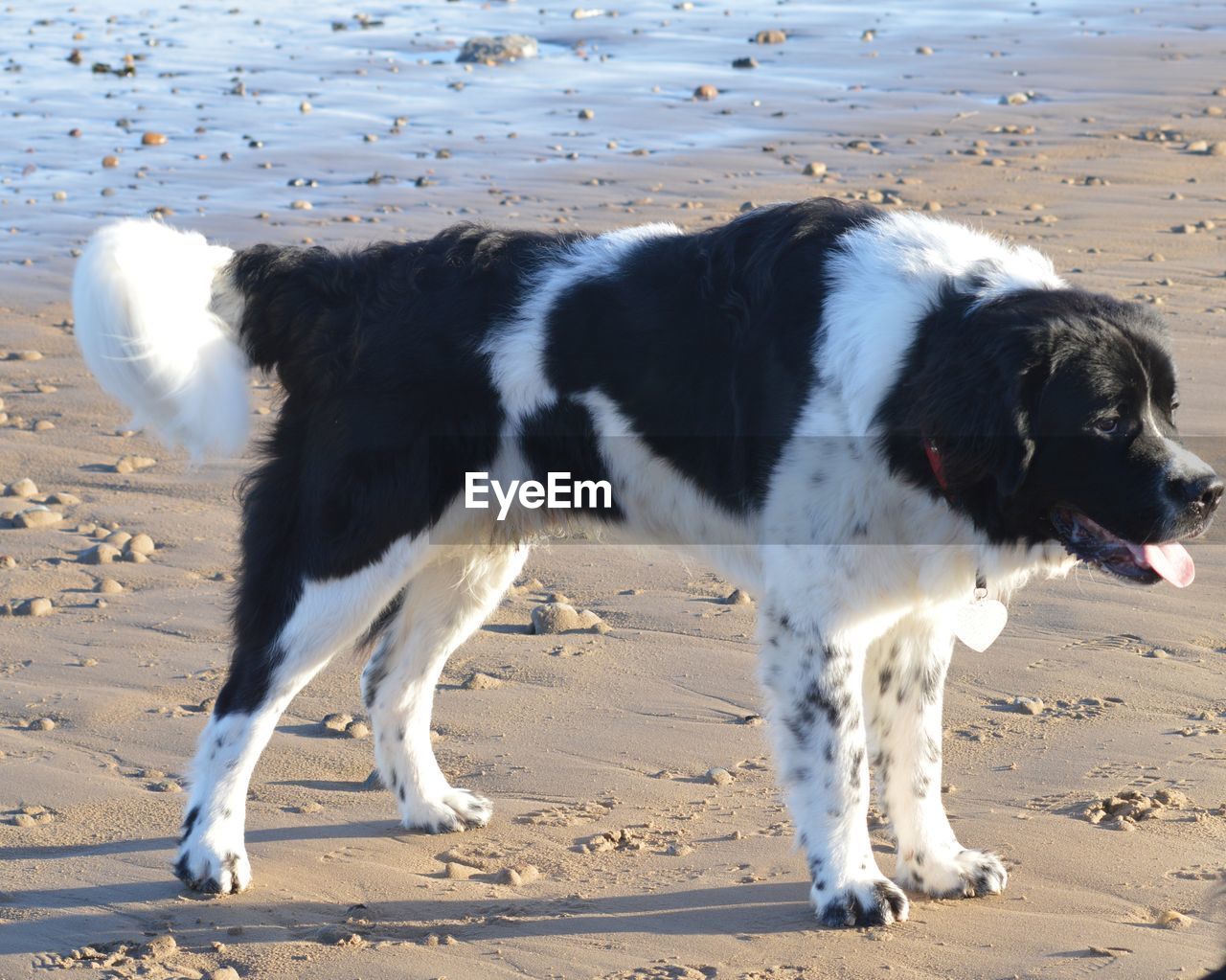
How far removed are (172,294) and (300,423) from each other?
0.44m

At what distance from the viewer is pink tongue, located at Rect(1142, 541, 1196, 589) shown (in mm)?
3545

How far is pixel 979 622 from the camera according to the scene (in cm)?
393

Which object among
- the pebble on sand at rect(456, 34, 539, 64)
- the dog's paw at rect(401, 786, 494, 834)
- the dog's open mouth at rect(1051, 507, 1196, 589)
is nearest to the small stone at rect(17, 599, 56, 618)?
the dog's paw at rect(401, 786, 494, 834)

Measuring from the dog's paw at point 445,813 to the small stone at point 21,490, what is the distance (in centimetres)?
275

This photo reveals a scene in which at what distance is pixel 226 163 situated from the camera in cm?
1269

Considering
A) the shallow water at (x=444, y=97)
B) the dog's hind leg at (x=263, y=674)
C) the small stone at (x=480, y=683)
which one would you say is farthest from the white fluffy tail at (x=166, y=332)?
the shallow water at (x=444, y=97)

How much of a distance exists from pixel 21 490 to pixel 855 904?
393 cm

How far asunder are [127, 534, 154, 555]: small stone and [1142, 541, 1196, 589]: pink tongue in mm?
3581

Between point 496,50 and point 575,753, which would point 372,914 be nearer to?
point 575,753

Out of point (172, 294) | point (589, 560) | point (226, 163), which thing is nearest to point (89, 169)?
point (226, 163)

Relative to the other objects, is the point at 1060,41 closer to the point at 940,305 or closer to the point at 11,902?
the point at 940,305

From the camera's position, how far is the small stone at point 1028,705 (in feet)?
15.3

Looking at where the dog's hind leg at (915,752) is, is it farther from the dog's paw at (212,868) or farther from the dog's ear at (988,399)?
the dog's paw at (212,868)

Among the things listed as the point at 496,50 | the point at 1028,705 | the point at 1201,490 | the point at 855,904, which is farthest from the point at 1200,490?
the point at 496,50
